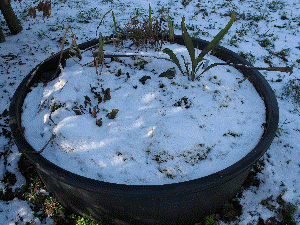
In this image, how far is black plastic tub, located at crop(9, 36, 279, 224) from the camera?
44.1 inches

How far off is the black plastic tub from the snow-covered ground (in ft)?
1.41

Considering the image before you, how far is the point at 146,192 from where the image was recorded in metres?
1.10

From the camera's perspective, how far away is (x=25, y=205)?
170 cm

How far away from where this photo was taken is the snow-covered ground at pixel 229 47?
1.73 meters

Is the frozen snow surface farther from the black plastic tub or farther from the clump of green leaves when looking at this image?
the clump of green leaves

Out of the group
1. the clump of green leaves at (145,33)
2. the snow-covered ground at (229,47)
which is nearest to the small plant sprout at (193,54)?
the clump of green leaves at (145,33)

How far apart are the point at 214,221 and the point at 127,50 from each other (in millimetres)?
1639

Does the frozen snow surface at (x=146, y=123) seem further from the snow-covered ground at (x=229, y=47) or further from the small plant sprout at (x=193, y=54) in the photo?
the snow-covered ground at (x=229, y=47)

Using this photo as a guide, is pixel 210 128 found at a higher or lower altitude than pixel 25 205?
higher

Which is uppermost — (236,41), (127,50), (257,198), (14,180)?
(127,50)

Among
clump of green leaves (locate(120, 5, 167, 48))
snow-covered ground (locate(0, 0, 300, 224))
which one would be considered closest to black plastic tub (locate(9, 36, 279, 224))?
snow-covered ground (locate(0, 0, 300, 224))

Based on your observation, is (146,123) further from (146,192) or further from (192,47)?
(192,47)

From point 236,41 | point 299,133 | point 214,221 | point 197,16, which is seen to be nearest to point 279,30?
point 236,41

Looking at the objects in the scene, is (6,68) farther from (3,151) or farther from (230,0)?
(230,0)
